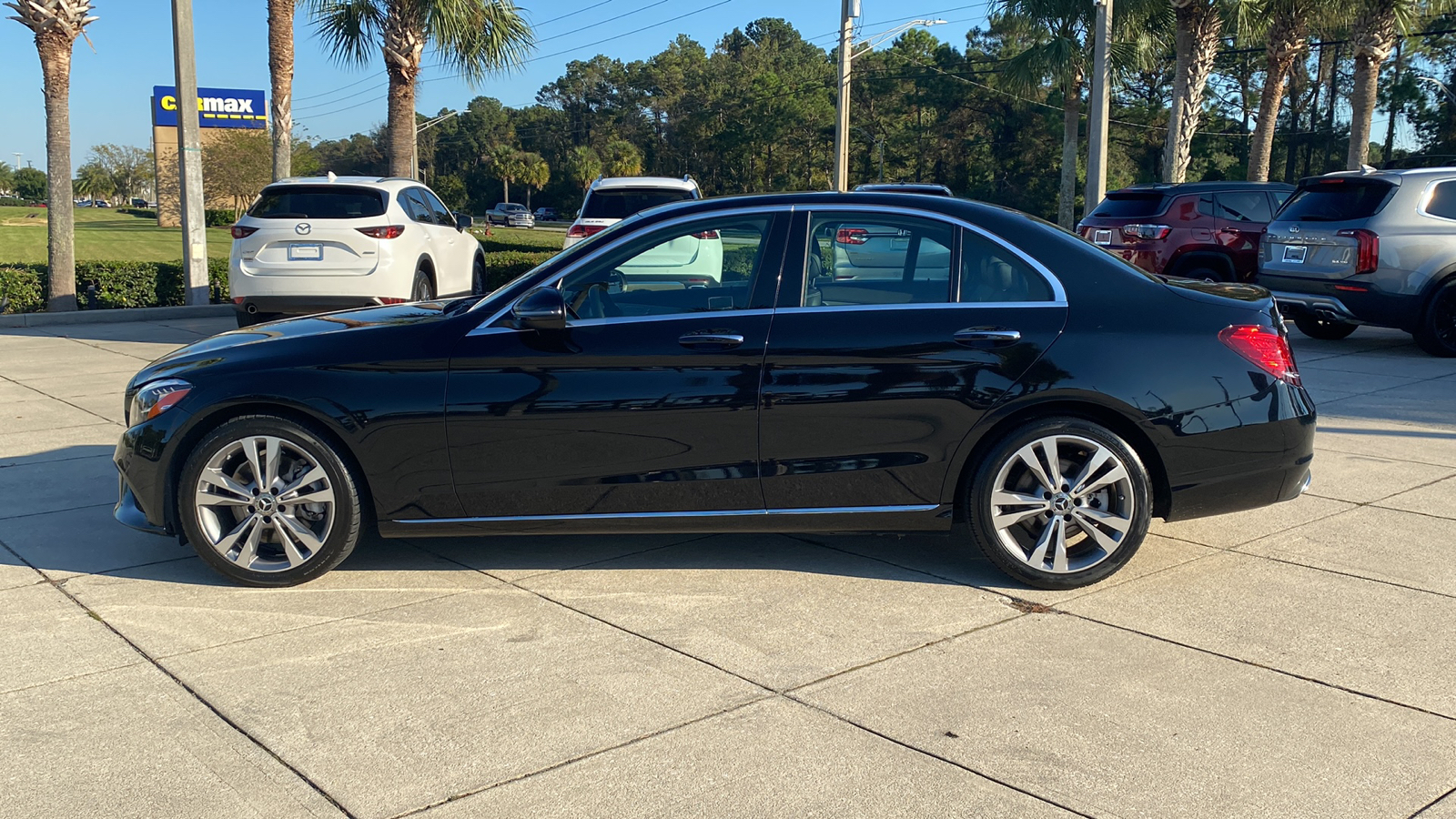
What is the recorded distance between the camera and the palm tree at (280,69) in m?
23.0

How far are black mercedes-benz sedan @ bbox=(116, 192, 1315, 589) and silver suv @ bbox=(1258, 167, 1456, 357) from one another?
23.3ft

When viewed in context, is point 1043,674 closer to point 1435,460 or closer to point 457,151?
point 1435,460

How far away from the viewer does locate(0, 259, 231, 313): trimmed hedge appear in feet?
51.8

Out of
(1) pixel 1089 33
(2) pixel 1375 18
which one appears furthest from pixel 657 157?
(2) pixel 1375 18

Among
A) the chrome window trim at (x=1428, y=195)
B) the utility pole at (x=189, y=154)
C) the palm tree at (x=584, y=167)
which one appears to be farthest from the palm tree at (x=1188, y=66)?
the palm tree at (x=584, y=167)

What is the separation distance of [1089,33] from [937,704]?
95.7 feet

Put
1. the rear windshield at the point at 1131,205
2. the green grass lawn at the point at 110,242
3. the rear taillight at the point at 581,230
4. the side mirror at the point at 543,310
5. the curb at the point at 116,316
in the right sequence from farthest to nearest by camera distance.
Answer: the green grass lawn at the point at 110,242, the curb at the point at 116,316, the rear windshield at the point at 1131,205, the rear taillight at the point at 581,230, the side mirror at the point at 543,310

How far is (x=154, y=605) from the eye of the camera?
15.7 ft

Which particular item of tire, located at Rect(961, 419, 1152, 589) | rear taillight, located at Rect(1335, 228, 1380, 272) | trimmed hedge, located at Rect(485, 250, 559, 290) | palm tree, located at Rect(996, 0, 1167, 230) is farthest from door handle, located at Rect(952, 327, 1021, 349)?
palm tree, located at Rect(996, 0, 1167, 230)

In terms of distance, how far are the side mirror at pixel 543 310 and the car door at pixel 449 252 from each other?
874 cm

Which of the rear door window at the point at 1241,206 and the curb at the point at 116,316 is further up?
the rear door window at the point at 1241,206

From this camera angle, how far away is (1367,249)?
1093 centimetres

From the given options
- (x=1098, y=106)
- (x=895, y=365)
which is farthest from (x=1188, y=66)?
(x=895, y=365)

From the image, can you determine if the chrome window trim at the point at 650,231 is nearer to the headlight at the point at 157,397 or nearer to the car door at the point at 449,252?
the headlight at the point at 157,397
